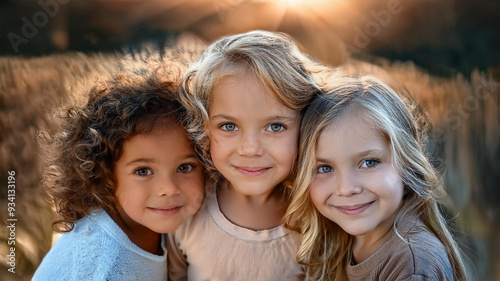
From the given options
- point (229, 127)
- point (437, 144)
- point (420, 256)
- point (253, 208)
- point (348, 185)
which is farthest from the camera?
point (437, 144)

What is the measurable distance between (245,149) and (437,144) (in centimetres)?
154

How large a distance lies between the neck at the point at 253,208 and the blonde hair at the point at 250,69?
0.76ft

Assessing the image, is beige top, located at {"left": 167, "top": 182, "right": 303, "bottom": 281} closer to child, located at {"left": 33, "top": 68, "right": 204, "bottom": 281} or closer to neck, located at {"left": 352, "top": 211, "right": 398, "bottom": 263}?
child, located at {"left": 33, "top": 68, "right": 204, "bottom": 281}

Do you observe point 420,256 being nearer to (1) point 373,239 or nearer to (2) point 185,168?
(1) point 373,239

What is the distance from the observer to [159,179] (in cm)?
206

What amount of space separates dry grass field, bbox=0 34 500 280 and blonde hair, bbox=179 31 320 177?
44.1 inches

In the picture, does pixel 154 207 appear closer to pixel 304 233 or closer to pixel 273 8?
pixel 304 233

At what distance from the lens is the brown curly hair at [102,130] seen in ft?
6.72

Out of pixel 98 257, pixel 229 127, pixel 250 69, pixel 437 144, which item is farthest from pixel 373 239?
pixel 437 144

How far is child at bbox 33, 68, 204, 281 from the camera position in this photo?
2033 millimetres

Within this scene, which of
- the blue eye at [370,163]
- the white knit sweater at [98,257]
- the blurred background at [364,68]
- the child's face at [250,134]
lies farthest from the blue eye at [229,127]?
the blurred background at [364,68]

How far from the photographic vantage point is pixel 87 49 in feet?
11.1

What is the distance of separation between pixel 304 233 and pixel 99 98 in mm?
998

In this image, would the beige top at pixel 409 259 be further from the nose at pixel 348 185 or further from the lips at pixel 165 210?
the lips at pixel 165 210
